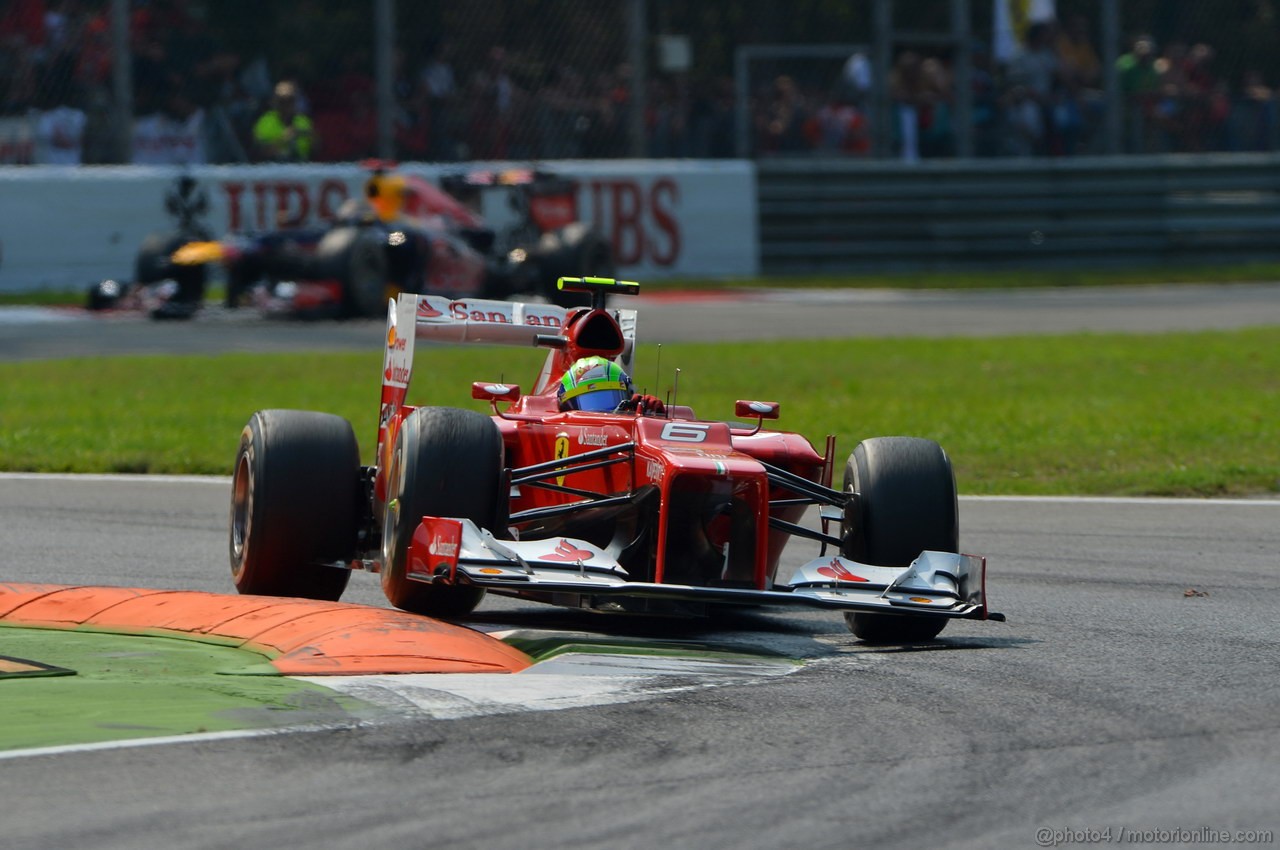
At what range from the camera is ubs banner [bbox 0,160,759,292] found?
816 inches

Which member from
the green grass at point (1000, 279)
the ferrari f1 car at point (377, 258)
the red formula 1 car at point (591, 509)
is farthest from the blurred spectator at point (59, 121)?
the red formula 1 car at point (591, 509)

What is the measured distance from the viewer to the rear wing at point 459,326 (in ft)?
26.1

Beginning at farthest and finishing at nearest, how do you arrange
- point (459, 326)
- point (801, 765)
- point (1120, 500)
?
1. point (1120, 500)
2. point (459, 326)
3. point (801, 765)

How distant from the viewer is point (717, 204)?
23.3m

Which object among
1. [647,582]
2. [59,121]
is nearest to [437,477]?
[647,582]

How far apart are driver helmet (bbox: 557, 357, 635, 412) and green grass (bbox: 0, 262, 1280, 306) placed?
49.1ft

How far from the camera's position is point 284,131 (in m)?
21.1

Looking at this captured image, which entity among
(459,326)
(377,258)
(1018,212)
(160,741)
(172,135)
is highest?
(172,135)

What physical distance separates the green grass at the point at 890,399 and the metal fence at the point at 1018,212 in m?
5.97

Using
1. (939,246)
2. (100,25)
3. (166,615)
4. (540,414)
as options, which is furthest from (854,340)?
(166,615)

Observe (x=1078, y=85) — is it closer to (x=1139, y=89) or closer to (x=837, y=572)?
(x=1139, y=89)

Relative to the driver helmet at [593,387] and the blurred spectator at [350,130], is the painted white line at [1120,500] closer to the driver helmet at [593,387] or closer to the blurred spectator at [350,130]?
the driver helmet at [593,387]

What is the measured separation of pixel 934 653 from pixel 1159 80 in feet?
63.3

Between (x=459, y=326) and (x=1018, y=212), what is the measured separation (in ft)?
56.4
